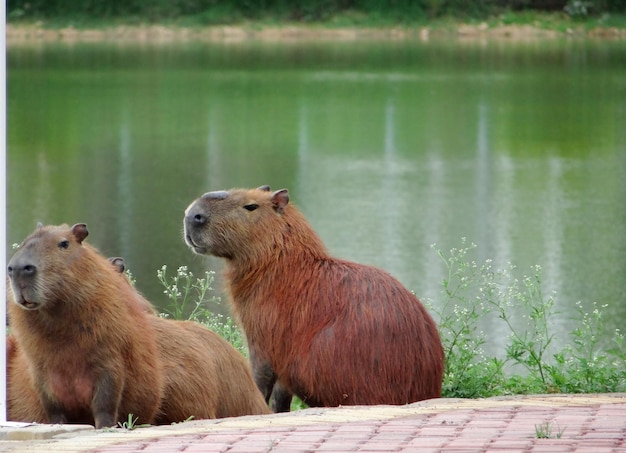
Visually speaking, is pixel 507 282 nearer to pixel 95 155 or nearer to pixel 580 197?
pixel 580 197

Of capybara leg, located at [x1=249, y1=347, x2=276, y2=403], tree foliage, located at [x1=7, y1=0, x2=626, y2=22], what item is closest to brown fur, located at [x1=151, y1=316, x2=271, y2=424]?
capybara leg, located at [x1=249, y1=347, x2=276, y2=403]

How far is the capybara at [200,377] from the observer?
5.01 m

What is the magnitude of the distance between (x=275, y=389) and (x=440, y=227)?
9351mm

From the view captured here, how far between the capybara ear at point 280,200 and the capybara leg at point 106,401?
1.23 metres

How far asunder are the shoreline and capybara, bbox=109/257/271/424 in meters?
43.8

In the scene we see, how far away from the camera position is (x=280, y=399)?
5543mm

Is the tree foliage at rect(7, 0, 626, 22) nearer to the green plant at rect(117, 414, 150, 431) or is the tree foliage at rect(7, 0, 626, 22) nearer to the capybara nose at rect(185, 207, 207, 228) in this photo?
the capybara nose at rect(185, 207, 207, 228)

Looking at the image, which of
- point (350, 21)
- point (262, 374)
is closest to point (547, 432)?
point (262, 374)

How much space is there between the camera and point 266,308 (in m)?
5.43

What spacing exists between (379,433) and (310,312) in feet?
4.79

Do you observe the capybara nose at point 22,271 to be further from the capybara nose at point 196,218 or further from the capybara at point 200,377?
the capybara nose at point 196,218

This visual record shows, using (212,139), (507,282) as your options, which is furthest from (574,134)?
(507,282)

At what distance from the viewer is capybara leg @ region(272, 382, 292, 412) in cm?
551

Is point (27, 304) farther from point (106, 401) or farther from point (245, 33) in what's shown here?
point (245, 33)
